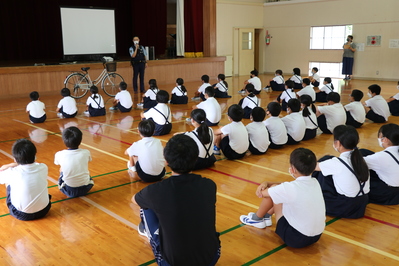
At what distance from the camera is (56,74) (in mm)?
11117

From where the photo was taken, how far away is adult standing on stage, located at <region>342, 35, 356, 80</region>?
14477mm

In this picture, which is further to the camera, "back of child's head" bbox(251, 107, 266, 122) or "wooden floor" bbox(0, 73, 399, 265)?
"back of child's head" bbox(251, 107, 266, 122)

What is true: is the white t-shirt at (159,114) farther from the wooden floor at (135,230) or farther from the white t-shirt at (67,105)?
the white t-shirt at (67,105)

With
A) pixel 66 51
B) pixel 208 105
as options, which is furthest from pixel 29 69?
pixel 208 105

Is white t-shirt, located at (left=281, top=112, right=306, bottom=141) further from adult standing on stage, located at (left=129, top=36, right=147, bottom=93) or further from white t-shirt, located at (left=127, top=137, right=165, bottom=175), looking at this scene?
adult standing on stage, located at (left=129, top=36, right=147, bottom=93)

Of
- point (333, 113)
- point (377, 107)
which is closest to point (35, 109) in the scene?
point (333, 113)

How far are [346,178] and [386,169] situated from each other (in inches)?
22.4

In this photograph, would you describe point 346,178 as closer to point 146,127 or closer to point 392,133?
point 392,133

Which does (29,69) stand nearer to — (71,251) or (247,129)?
(247,129)

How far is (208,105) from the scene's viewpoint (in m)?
6.66

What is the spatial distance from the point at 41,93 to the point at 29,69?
0.71 m

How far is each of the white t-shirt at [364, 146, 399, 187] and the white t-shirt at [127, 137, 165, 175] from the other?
1.97 m

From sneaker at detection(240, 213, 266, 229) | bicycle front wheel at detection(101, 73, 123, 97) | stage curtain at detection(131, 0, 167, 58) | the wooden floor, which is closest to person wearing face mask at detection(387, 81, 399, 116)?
the wooden floor

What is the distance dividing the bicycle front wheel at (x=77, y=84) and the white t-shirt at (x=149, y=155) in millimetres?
6631
